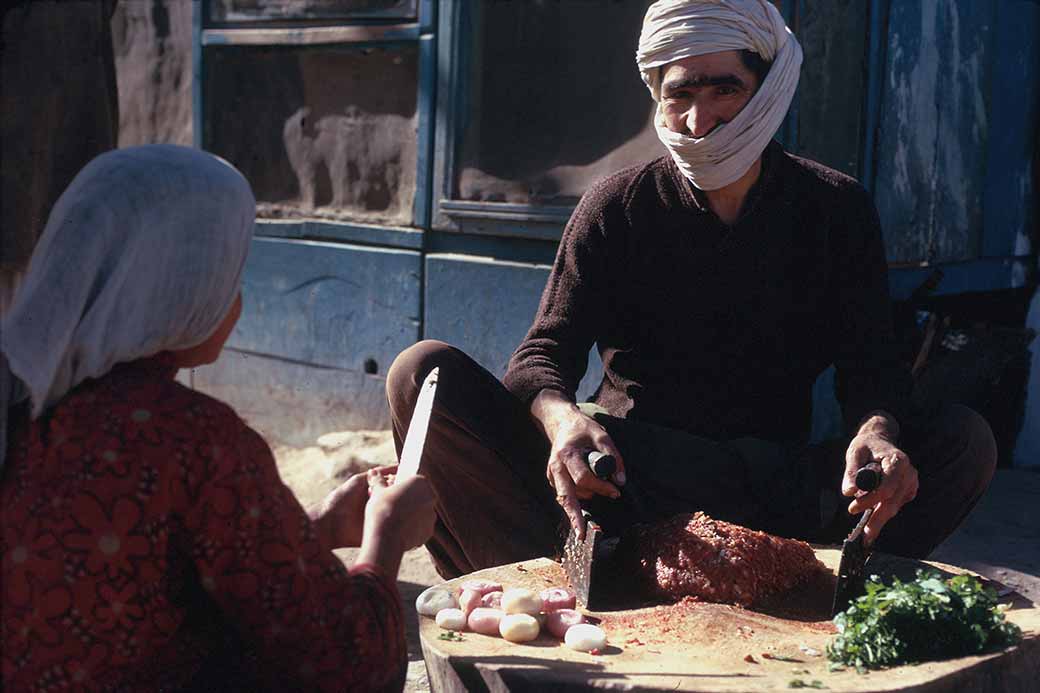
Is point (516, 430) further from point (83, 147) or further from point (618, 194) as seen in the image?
point (83, 147)

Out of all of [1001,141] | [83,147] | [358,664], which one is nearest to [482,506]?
[358,664]

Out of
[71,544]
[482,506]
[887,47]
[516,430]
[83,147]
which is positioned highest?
[887,47]

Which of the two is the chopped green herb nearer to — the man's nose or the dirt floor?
the dirt floor

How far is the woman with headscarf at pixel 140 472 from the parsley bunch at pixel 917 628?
0.89 metres

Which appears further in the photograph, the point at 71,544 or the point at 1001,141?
the point at 1001,141

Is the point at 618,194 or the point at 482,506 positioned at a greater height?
the point at 618,194

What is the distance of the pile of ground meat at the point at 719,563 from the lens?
8.64 feet

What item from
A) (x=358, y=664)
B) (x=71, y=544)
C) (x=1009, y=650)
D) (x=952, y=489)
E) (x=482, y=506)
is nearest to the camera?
(x=71, y=544)

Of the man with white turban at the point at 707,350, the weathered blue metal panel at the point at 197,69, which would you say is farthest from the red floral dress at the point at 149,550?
the weathered blue metal panel at the point at 197,69

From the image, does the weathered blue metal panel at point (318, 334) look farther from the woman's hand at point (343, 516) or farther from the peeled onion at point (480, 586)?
the woman's hand at point (343, 516)

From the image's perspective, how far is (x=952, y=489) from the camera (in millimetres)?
3141

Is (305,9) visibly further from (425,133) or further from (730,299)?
(730,299)

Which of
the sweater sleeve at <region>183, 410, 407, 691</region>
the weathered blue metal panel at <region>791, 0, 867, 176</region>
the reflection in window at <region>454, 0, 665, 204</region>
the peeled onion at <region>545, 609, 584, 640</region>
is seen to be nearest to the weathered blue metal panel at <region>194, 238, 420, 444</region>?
the reflection in window at <region>454, 0, 665, 204</region>

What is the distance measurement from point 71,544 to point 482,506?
1.70 m
